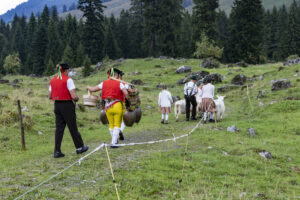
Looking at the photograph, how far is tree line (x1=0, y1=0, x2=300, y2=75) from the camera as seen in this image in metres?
53.5

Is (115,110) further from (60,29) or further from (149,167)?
(60,29)

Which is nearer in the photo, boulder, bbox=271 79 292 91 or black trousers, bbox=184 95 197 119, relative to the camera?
black trousers, bbox=184 95 197 119

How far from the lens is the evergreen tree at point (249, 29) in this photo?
5316cm

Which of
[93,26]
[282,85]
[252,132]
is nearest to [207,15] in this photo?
[93,26]

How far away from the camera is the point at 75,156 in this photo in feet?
26.7

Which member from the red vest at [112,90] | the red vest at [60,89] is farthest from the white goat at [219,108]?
the red vest at [60,89]

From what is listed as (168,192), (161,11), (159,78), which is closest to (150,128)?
(168,192)

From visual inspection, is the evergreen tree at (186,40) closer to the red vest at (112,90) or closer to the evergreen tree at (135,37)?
the evergreen tree at (135,37)

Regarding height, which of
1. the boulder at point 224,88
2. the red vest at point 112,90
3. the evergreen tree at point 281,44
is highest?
the evergreen tree at point 281,44

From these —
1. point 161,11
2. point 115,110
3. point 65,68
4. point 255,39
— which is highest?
point 161,11

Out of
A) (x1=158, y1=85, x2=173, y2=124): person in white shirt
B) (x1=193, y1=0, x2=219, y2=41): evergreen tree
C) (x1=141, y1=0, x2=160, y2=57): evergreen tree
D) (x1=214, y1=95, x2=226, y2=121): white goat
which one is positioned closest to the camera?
(x1=214, y1=95, x2=226, y2=121): white goat

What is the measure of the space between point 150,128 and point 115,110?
17.1 feet

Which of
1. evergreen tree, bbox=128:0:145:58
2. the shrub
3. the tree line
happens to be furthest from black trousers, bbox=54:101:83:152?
evergreen tree, bbox=128:0:145:58

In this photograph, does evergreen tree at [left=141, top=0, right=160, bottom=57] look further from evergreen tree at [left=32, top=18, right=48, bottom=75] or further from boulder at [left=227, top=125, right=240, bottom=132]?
boulder at [left=227, top=125, right=240, bottom=132]
